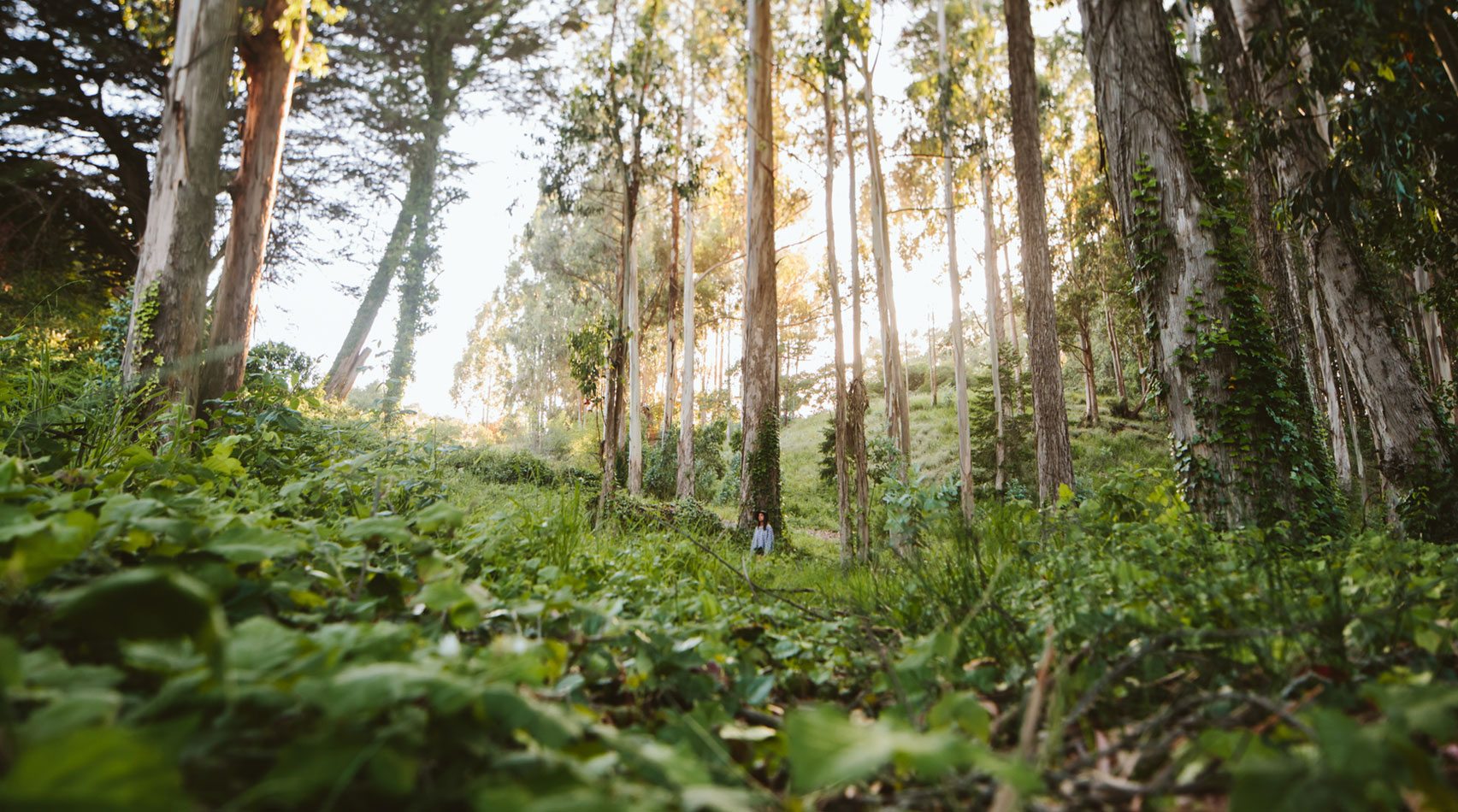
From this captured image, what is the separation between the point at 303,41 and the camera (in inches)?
230

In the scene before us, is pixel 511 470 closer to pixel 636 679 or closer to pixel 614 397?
pixel 614 397

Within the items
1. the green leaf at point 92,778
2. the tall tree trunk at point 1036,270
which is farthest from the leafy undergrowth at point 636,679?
the tall tree trunk at point 1036,270

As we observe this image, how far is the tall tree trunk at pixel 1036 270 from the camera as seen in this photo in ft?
25.0

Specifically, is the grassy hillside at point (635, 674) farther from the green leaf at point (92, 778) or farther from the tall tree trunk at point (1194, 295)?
the tall tree trunk at point (1194, 295)

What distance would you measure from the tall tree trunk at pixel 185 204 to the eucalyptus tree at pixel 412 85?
8321mm

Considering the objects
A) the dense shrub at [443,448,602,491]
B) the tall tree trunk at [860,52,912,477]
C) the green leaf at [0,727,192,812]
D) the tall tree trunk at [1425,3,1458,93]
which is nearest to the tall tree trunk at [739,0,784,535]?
the tall tree trunk at [860,52,912,477]

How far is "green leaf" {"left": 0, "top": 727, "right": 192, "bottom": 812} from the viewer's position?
1.40ft

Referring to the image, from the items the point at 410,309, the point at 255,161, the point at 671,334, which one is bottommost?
the point at 255,161

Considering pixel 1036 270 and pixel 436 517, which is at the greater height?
pixel 1036 270

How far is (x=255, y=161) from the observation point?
567cm

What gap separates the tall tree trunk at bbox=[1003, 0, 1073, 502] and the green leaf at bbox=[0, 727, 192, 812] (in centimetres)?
807

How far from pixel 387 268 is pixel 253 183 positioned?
34.2 ft

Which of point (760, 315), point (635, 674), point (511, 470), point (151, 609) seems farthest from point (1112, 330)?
point (151, 609)

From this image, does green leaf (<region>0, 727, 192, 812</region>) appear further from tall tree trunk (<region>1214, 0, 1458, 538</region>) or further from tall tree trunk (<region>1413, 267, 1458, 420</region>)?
tall tree trunk (<region>1413, 267, 1458, 420</region>)
